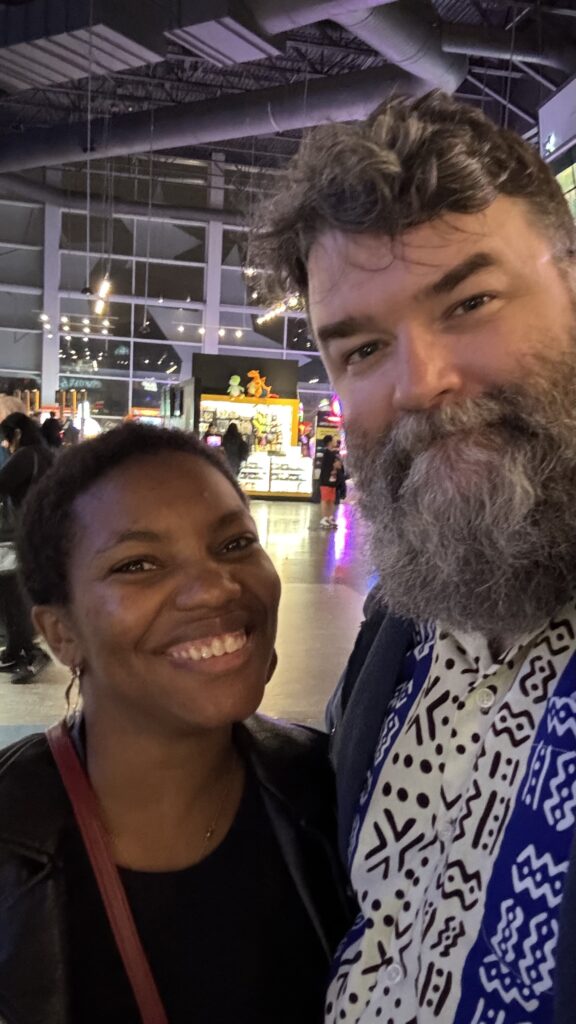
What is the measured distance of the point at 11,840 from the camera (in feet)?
3.52

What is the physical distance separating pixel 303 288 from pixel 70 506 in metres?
0.50

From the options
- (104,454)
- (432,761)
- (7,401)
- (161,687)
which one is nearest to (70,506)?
(104,454)

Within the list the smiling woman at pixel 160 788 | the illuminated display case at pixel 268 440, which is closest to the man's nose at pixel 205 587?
the smiling woman at pixel 160 788

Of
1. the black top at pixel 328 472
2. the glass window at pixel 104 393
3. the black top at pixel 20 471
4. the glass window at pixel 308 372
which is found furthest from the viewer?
the glass window at pixel 308 372

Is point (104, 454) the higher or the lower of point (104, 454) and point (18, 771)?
the higher

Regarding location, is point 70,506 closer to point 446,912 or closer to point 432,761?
point 432,761

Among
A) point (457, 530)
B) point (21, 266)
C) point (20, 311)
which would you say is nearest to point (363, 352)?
Answer: point (457, 530)

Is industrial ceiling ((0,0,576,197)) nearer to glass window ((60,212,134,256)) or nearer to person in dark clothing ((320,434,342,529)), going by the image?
glass window ((60,212,134,256))

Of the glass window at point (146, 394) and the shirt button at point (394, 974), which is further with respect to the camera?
the glass window at point (146, 394)

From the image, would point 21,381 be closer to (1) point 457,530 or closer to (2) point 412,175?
(2) point 412,175

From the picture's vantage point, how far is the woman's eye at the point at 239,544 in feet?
3.90

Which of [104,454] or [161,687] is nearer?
[161,687]

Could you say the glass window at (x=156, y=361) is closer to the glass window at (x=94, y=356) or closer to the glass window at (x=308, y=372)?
the glass window at (x=94, y=356)

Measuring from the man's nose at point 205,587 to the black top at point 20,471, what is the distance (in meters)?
3.57
